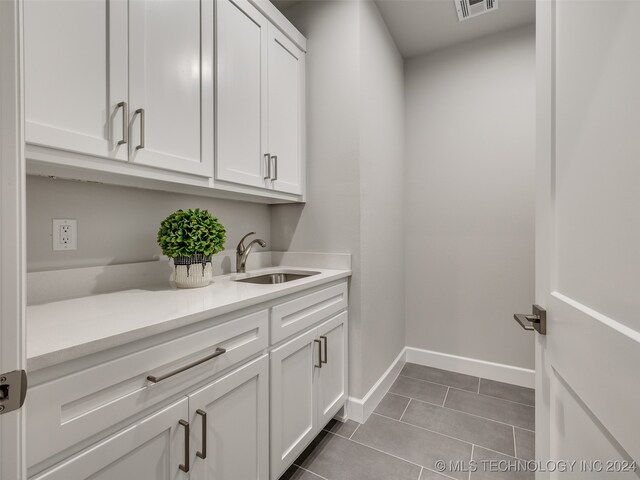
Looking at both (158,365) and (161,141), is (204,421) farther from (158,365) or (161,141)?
(161,141)

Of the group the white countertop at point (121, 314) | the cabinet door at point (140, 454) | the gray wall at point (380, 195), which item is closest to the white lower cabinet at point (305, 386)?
the gray wall at point (380, 195)

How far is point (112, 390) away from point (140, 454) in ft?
0.67

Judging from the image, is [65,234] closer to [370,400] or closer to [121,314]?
[121,314]

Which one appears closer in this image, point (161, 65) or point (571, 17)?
point (571, 17)

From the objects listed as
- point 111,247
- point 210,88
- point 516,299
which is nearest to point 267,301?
point 111,247

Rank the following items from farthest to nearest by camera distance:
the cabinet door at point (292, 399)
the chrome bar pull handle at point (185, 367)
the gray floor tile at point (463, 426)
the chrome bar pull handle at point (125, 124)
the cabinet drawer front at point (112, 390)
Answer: the gray floor tile at point (463, 426) < the cabinet door at point (292, 399) < the chrome bar pull handle at point (125, 124) < the chrome bar pull handle at point (185, 367) < the cabinet drawer front at point (112, 390)

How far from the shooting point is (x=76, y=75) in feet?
3.01

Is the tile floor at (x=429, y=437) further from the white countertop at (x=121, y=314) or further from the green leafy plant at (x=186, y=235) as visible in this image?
the green leafy plant at (x=186, y=235)

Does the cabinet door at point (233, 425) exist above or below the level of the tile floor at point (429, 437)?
above

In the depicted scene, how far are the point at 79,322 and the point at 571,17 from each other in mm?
1396

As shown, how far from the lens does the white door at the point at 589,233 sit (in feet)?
1.51

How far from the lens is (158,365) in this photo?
2.65 feet

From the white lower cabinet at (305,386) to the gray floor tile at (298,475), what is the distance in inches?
4.9

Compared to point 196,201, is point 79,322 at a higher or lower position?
lower
